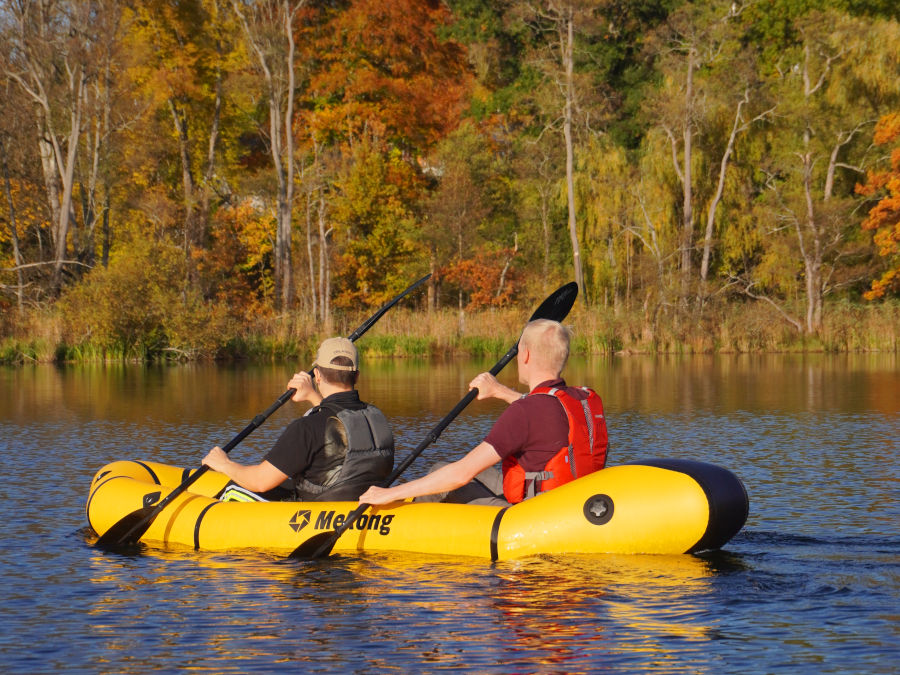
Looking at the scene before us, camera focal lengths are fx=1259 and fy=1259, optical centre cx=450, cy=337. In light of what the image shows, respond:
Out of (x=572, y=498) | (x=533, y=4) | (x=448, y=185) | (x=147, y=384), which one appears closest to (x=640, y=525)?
(x=572, y=498)

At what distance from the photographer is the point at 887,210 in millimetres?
34625

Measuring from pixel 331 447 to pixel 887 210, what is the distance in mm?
30213

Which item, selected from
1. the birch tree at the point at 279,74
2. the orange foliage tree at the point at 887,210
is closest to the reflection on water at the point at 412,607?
the orange foliage tree at the point at 887,210

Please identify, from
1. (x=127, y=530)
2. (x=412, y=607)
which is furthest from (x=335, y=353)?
(x=127, y=530)

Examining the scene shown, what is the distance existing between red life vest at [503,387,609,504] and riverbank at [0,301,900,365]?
22.5 m

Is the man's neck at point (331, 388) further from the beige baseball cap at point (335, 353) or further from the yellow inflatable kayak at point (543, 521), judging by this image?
the yellow inflatable kayak at point (543, 521)

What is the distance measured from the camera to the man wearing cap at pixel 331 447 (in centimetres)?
743

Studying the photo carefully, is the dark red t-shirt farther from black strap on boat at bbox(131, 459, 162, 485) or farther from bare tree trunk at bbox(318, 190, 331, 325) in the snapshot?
bare tree trunk at bbox(318, 190, 331, 325)

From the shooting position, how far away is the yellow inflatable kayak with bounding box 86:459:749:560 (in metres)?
7.06

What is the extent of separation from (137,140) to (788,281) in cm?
2132

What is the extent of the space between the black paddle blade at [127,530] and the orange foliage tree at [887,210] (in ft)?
98.5

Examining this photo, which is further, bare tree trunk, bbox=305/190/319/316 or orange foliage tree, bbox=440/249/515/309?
orange foliage tree, bbox=440/249/515/309

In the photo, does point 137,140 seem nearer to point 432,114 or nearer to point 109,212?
point 109,212

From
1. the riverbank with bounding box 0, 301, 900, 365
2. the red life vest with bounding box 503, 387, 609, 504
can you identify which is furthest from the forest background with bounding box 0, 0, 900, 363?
the red life vest with bounding box 503, 387, 609, 504
